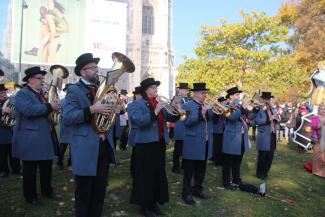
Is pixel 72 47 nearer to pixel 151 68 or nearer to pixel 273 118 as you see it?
pixel 273 118

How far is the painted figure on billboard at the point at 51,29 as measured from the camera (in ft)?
106

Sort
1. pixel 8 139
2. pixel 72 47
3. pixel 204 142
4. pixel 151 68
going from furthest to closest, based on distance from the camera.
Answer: pixel 151 68 < pixel 72 47 < pixel 8 139 < pixel 204 142

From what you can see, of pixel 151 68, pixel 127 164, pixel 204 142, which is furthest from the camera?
pixel 151 68

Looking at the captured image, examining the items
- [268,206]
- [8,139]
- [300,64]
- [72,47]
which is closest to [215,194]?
[268,206]

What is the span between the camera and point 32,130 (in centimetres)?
598

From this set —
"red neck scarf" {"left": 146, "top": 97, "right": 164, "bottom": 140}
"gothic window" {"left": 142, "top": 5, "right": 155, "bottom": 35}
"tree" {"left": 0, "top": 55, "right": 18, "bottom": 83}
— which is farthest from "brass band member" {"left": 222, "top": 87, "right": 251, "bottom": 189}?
"gothic window" {"left": 142, "top": 5, "right": 155, "bottom": 35}

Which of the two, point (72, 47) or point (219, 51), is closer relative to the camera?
point (219, 51)

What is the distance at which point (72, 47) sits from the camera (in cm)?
3278

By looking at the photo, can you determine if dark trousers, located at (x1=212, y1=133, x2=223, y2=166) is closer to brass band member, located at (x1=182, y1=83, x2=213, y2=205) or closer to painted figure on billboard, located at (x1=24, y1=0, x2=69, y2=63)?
brass band member, located at (x1=182, y1=83, x2=213, y2=205)

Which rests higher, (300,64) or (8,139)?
(300,64)

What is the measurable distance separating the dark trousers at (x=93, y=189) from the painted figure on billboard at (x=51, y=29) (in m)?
29.2

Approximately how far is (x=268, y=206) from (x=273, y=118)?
2844 millimetres

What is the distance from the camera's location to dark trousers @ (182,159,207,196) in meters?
6.73

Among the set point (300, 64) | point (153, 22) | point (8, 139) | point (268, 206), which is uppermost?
point (153, 22)
